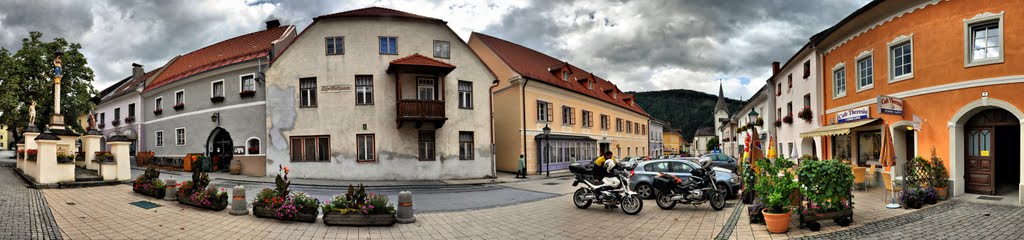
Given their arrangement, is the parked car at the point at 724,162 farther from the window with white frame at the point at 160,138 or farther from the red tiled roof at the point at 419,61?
the window with white frame at the point at 160,138

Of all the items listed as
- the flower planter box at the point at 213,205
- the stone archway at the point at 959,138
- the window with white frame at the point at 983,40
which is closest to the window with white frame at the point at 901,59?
the window with white frame at the point at 983,40

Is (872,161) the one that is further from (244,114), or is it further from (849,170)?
(244,114)

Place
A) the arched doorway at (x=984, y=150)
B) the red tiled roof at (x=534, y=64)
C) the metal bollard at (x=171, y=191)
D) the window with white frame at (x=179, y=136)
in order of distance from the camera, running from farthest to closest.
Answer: the red tiled roof at (x=534, y=64)
the window with white frame at (x=179, y=136)
the metal bollard at (x=171, y=191)
the arched doorway at (x=984, y=150)

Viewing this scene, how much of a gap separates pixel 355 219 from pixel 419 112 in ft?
37.7

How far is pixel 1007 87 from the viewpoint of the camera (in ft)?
35.7

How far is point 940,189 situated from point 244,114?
25.7 m

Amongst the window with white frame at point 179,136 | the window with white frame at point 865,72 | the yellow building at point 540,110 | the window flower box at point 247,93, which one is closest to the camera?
the window with white frame at point 865,72

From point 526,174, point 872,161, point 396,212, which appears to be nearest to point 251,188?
point 396,212

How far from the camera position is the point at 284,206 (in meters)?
9.22

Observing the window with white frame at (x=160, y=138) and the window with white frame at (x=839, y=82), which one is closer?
the window with white frame at (x=839, y=82)

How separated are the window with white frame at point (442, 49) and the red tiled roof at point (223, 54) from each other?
810 cm

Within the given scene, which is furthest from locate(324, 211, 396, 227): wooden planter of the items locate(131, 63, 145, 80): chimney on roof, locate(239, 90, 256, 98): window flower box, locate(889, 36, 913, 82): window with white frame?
locate(131, 63, 145, 80): chimney on roof

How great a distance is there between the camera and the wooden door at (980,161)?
1142 centimetres

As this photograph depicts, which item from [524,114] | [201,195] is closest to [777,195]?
[201,195]
